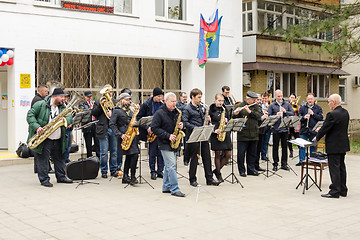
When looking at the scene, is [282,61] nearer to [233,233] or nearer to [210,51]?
[210,51]

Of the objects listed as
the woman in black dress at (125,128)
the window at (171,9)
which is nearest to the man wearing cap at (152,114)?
the woman in black dress at (125,128)

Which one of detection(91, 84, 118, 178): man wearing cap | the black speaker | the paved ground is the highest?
detection(91, 84, 118, 178): man wearing cap

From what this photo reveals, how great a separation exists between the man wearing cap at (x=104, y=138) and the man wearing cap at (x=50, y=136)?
89 centimetres

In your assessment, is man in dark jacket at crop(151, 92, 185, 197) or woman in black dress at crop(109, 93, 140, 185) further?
woman in black dress at crop(109, 93, 140, 185)

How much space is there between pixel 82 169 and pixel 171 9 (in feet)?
28.7

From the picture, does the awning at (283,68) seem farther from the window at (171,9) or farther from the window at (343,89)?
the window at (171,9)

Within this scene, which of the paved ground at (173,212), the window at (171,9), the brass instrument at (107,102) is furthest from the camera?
the window at (171,9)

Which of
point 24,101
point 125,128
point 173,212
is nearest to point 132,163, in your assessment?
point 125,128

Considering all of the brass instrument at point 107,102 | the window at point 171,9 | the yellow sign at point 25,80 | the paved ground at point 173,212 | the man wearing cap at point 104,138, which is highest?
the window at point 171,9

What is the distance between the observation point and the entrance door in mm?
15273

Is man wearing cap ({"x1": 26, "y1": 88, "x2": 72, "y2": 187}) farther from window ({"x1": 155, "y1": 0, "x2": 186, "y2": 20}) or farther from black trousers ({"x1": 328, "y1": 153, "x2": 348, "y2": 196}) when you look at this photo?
window ({"x1": 155, "y1": 0, "x2": 186, "y2": 20})

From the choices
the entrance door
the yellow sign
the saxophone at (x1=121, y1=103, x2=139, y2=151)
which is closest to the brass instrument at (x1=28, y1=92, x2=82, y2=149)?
the saxophone at (x1=121, y1=103, x2=139, y2=151)

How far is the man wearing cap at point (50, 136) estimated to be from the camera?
10.2m

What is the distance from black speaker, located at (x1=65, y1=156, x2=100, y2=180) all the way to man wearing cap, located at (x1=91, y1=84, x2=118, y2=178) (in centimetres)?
44
